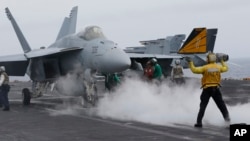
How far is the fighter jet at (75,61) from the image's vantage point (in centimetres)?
1434

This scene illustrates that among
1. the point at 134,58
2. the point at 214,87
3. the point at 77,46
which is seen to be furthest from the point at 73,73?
the point at 214,87

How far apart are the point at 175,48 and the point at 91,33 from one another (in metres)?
33.8

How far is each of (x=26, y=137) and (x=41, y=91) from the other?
881 centimetres

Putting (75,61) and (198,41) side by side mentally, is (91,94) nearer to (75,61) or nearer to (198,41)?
(75,61)

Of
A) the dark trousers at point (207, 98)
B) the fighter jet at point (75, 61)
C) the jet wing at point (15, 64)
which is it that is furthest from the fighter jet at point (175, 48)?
the jet wing at point (15, 64)

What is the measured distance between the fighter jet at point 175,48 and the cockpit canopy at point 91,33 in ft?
9.80

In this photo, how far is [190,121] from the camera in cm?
1138

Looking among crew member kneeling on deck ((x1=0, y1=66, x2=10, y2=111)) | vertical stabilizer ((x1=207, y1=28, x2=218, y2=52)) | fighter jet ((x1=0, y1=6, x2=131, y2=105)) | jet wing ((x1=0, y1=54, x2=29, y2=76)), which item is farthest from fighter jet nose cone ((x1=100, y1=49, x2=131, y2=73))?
vertical stabilizer ((x1=207, y1=28, x2=218, y2=52))

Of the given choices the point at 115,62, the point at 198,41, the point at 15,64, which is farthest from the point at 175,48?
the point at 115,62

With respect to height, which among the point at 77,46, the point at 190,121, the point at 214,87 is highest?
→ the point at 77,46

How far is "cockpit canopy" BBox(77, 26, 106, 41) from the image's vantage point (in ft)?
51.3

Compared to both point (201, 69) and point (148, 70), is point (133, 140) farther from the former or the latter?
point (148, 70)

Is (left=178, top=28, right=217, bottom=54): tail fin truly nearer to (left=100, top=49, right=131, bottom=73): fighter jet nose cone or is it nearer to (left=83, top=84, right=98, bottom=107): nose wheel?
(left=100, top=49, right=131, bottom=73): fighter jet nose cone

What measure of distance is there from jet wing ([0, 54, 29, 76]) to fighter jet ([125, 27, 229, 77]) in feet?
16.8
